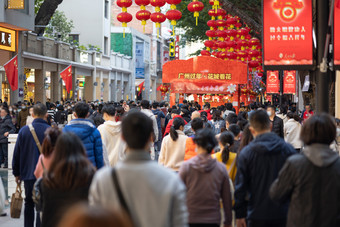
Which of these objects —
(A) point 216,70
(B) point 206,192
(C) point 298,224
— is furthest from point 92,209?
(A) point 216,70

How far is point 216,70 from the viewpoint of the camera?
2548cm

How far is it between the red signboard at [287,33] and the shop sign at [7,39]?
22640 millimetres

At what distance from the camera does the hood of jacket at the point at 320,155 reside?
491 cm

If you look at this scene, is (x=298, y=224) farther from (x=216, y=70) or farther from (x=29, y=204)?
(x=216, y=70)

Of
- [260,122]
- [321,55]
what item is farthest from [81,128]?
[321,55]

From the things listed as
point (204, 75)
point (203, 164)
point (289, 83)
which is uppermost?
point (204, 75)

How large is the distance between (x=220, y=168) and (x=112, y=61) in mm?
51788

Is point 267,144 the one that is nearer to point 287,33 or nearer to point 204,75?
point 287,33

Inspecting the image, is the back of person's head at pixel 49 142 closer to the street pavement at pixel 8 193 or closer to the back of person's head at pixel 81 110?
the back of person's head at pixel 81 110

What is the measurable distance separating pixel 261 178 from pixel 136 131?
2297 millimetres

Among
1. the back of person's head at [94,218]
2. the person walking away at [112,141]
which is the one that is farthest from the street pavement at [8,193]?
the back of person's head at [94,218]

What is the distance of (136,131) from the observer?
3.77 metres

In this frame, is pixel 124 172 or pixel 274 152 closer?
pixel 124 172

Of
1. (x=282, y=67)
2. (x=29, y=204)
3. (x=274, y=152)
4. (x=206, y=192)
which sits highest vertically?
(x=282, y=67)
